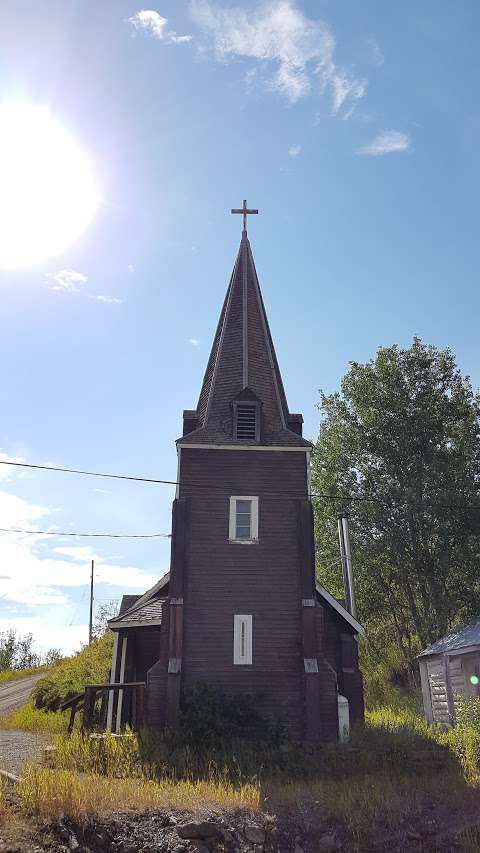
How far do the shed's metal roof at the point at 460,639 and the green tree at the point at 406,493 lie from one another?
6939mm

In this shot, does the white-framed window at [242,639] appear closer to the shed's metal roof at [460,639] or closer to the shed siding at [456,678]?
the shed's metal roof at [460,639]

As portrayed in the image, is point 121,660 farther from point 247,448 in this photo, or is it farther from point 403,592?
point 403,592

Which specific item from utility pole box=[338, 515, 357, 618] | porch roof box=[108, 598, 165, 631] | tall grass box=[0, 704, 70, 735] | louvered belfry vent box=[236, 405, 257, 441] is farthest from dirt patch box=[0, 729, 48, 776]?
utility pole box=[338, 515, 357, 618]

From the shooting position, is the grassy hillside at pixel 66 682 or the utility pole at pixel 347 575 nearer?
the grassy hillside at pixel 66 682

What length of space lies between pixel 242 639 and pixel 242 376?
9168 millimetres

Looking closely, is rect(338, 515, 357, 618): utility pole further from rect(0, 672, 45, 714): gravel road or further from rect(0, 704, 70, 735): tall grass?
rect(0, 672, 45, 714): gravel road

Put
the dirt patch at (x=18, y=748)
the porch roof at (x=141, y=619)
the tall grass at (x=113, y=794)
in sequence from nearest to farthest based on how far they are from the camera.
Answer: the tall grass at (x=113, y=794), the dirt patch at (x=18, y=748), the porch roof at (x=141, y=619)

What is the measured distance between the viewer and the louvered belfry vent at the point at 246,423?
72.8 ft

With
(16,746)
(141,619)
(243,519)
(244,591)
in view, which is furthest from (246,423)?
(16,746)

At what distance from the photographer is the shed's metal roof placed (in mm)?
22562

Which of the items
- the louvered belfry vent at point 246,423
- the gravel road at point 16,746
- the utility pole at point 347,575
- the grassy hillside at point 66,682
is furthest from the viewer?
the utility pole at point 347,575

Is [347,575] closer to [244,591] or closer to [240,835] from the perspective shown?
[244,591]

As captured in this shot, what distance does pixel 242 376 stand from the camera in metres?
23.7

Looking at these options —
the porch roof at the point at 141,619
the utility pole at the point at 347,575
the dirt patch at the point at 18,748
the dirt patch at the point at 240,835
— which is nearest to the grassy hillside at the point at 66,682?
the dirt patch at the point at 18,748
